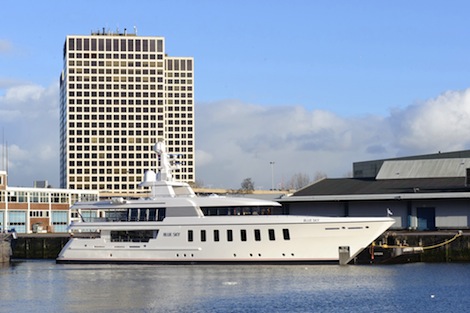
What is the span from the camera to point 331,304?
46750 millimetres

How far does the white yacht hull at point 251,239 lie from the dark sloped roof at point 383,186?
18.2m

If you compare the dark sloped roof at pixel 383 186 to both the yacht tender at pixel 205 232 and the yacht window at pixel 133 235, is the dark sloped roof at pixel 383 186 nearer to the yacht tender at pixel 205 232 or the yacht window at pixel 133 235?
the yacht tender at pixel 205 232

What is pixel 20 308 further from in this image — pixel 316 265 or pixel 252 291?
pixel 316 265

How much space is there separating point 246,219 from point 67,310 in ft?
77.7

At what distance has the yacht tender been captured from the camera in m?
66.9

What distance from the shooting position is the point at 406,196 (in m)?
80.8

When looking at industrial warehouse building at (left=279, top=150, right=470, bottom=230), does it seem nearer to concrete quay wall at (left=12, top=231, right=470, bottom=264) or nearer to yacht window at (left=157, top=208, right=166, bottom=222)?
concrete quay wall at (left=12, top=231, right=470, bottom=264)

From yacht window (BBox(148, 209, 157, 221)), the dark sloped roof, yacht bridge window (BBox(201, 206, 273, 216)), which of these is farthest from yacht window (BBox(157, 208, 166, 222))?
the dark sloped roof

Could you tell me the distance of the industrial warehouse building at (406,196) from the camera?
80.4 m

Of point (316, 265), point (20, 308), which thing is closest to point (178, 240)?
point (316, 265)

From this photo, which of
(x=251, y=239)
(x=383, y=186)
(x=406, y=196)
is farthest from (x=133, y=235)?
(x=383, y=186)

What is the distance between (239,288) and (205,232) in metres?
15.1

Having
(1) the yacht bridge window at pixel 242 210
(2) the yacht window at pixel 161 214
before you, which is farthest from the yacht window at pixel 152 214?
(1) the yacht bridge window at pixel 242 210

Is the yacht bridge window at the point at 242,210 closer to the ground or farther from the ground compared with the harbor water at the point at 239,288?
farther from the ground
